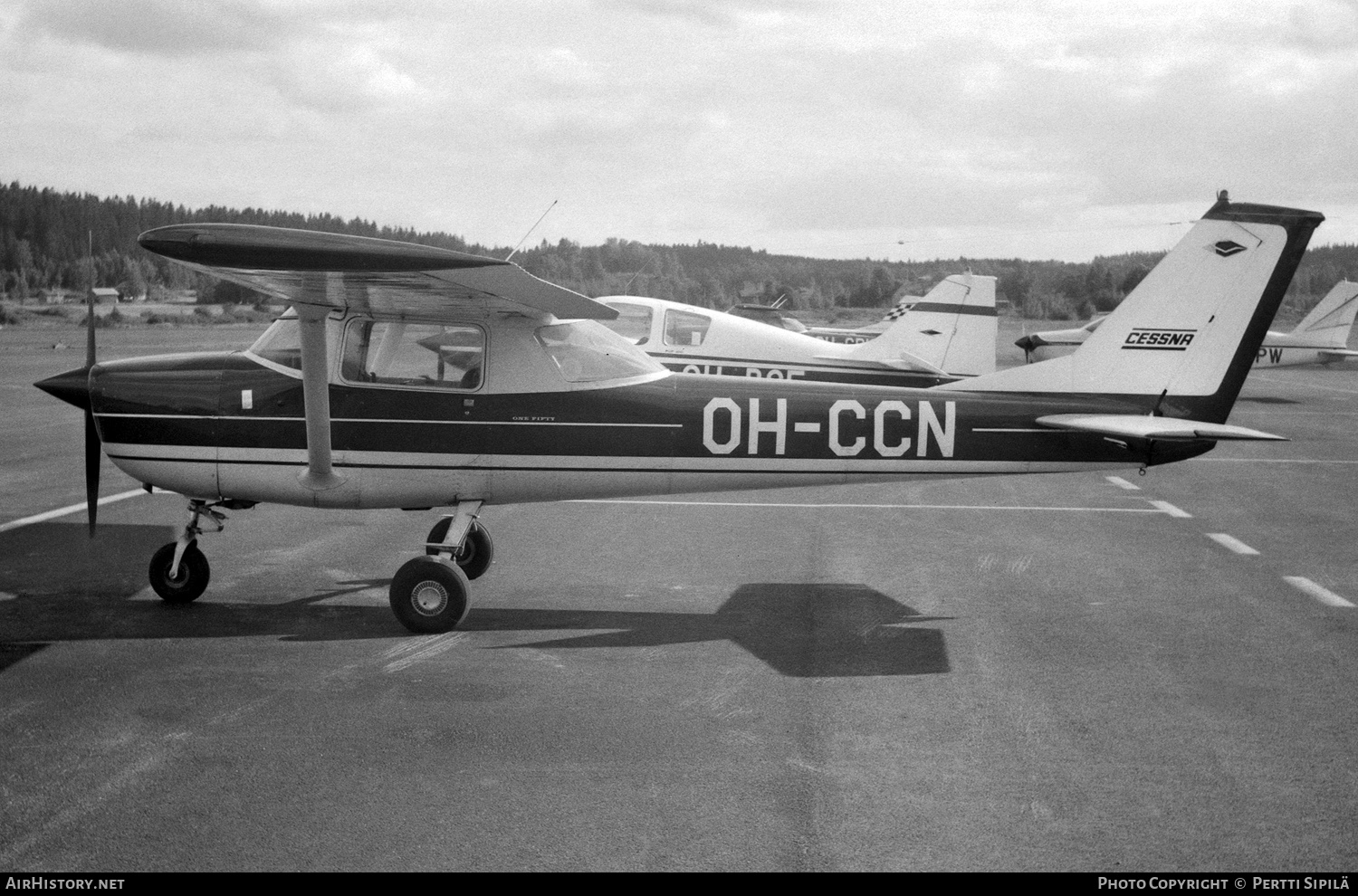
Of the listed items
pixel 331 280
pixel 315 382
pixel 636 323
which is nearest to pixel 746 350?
pixel 636 323

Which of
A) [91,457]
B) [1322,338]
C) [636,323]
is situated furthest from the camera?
[1322,338]

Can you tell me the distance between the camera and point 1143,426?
7.55 metres

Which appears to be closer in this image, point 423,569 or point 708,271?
point 423,569

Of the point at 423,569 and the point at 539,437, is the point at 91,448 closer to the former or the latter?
the point at 423,569

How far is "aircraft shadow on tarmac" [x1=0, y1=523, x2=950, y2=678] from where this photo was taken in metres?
6.95

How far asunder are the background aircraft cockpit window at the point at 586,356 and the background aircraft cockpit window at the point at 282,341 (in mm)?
1704

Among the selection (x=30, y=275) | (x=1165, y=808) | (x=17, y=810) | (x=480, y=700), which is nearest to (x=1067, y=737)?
(x=1165, y=808)

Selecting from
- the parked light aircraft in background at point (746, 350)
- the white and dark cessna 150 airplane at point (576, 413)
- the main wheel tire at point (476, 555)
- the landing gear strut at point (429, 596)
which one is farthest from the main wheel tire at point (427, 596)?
the parked light aircraft in background at point (746, 350)

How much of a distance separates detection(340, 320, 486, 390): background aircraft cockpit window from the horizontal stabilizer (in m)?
3.91

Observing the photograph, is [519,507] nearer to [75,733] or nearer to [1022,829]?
[75,733]

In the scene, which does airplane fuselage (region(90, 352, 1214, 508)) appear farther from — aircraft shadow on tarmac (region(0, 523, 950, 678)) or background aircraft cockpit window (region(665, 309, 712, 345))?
background aircraft cockpit window (region(665, 309, 712, 345))

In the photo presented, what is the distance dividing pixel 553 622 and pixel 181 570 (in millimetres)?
2569

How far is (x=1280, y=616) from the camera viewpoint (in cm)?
784

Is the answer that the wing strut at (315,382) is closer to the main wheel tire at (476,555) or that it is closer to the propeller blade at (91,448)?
the main wheel tire at (476,555)
